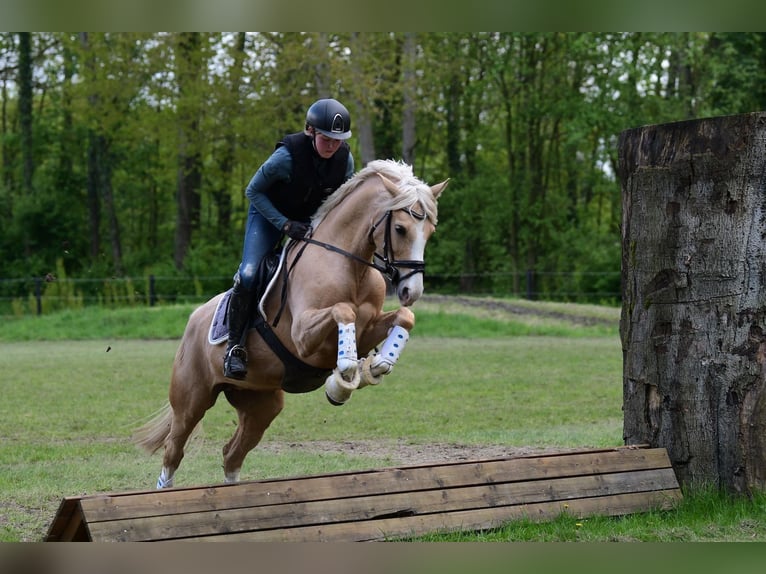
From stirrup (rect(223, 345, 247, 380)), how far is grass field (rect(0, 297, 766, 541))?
4.87 ft

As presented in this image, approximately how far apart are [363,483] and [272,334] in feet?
4.59

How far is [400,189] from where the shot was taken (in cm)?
542

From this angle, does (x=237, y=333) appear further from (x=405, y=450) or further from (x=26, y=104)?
(x=26, y=104)

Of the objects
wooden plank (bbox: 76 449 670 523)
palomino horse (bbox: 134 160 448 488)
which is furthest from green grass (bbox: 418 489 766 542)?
palomino horse (bbox: 134 160 448 488)

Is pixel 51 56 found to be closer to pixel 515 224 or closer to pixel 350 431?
pixel 515 224

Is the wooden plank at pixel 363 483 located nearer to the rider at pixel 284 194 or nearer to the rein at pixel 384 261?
the rein at pixel 384 261

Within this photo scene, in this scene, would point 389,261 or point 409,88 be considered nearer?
point 389,261

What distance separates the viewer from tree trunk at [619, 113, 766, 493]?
17.7 feet

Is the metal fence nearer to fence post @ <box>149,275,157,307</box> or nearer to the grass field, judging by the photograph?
fence post @ <box>149,275,157,307</box>

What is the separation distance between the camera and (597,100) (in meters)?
30.4

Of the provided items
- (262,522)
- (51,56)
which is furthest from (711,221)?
(51,56)

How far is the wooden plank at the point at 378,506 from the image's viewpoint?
4430 millimetres

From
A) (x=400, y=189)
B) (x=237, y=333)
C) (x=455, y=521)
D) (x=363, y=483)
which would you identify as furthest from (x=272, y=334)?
(x=455, y=521)

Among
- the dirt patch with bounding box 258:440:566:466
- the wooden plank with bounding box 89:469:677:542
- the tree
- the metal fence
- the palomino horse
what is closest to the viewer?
the wooden plank with bounding box 89:469:677:542
